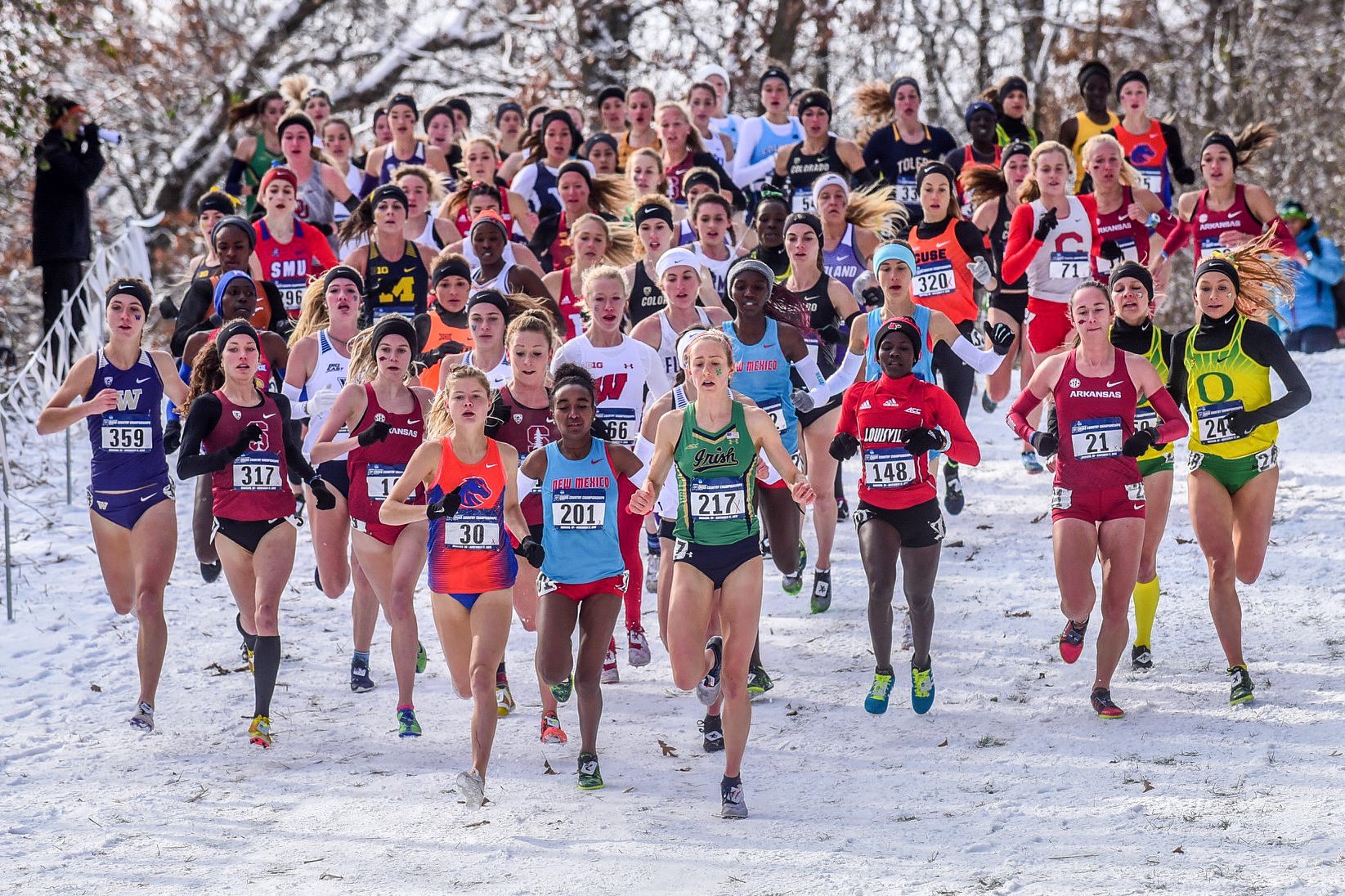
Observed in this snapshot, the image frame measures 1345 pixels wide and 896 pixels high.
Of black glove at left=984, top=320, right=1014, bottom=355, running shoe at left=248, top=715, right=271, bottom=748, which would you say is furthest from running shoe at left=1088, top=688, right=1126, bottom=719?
running shoe at left=248, top=715, right=271, bottom=748

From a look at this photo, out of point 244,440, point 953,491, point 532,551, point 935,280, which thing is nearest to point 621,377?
point 532,551

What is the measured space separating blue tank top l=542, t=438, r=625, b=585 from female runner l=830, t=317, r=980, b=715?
1.14 m

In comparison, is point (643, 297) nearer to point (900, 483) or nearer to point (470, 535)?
point (900, 483)

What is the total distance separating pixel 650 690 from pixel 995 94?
7.19 meters

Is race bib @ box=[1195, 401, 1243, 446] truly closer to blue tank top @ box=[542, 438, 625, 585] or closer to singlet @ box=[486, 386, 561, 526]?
blue tank top @ box=[542, 438, 625, 585]

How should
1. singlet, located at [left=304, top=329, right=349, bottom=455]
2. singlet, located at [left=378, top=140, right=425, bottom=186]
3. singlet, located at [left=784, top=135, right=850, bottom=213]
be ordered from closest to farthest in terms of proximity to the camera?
singlet, located at [left=304, top=329, right=349, bottom=455]
singlet, located at [left=784, top=135, right=850, bottom=213]
singlet, located at [left=378, top=140, right=425, bottom=186]

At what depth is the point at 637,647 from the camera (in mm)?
8125

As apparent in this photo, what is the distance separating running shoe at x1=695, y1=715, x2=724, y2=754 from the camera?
7.08 metres

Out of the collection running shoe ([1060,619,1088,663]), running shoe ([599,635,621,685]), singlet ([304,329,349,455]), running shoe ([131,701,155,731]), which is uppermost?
singlet ([304,329,349,455])

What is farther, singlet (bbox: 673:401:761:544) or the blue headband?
the blue headband

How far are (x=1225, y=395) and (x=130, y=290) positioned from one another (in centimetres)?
523

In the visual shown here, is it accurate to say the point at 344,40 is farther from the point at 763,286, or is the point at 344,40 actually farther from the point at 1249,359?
the point at 1249,359

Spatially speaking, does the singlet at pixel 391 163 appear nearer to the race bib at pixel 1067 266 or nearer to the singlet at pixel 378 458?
the race bib at pixel 1067 266

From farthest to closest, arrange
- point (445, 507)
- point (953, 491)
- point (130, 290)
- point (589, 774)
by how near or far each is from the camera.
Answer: point (953, 491) < point (130, 290) < point (589, 774) < point (445, 507)
